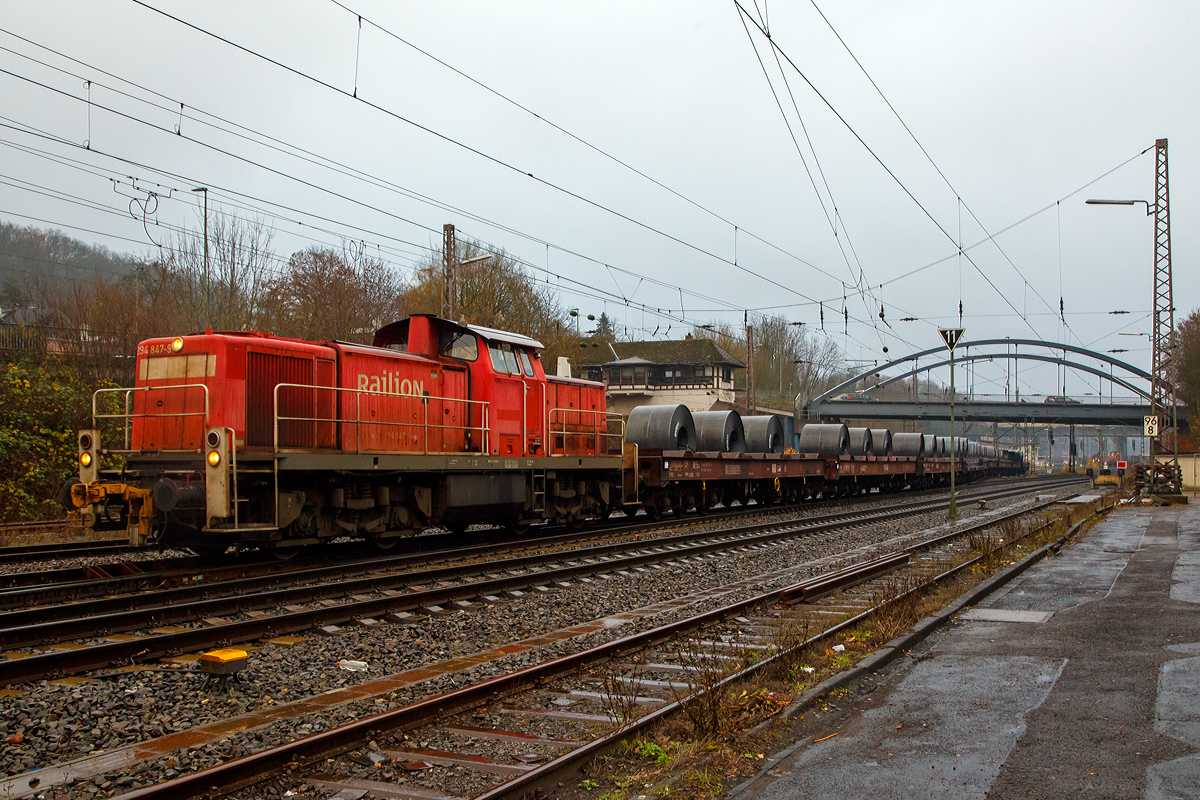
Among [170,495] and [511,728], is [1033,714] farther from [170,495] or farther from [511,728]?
[170,495]

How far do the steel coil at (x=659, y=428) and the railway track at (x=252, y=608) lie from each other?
7.20 meters

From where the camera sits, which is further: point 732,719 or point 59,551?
point 59,551

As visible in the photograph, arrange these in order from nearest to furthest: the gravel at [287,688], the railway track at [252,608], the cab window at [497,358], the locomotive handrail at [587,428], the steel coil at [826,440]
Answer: the gravel at [287,688]
the railway track at [252,608]
the cab window at [497,358]
the locomotive handrail at [587,428]
the steel coil at [826,440]

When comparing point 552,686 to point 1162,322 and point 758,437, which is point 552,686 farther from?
point 1162,322

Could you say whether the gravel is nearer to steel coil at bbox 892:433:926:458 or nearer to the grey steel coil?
the grey steel coil

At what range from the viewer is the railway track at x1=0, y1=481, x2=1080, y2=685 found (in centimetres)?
694

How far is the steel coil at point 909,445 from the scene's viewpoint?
132 ft

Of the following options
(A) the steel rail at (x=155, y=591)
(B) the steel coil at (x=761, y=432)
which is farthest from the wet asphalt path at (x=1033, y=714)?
(B) the steel coil at (x=761, y=432)

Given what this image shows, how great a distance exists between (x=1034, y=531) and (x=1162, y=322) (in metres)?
16.3

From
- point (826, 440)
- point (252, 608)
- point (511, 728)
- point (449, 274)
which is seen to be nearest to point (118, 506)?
point (252, 608)

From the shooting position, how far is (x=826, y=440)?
3134 centimetres

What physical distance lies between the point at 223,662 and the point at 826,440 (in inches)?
1079

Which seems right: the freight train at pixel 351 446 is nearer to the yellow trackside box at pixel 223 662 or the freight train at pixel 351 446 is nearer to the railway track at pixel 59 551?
the railway track at pixel 59 551

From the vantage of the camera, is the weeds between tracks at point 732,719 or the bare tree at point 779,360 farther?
the bare tree at point 779,360
